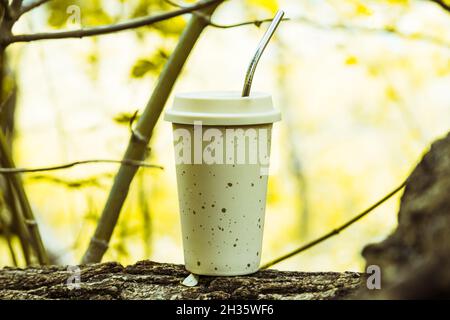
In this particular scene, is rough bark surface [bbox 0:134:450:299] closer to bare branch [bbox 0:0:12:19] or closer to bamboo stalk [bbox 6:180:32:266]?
bamboo stalk [bbox 6:180:32:266]

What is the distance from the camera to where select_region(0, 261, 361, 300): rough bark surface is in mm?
969

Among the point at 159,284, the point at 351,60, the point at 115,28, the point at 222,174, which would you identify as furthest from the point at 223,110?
the point at 351,60

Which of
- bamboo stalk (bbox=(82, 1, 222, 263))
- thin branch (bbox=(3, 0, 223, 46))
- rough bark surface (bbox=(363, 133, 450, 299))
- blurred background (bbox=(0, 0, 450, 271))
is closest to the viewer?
rough bark surface (bbox=(363, 133, 450, 299))

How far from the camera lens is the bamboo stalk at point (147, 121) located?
122cm

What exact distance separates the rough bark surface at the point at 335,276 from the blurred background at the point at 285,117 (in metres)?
0.61

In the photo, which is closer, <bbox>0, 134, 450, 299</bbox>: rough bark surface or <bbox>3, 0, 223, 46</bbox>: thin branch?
<bbox>0, 134, 450, 299</bbox>: rough bark surface

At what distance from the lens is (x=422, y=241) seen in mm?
683

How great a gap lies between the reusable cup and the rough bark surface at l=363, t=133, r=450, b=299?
0.26 m

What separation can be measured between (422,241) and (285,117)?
3.69 m

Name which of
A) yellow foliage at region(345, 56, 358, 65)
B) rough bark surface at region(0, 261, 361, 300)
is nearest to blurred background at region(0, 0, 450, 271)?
yellow foliage at region(345, 56, 358, 65)

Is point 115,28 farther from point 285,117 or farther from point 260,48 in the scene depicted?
point 285,117

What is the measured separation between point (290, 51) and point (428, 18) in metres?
1.37

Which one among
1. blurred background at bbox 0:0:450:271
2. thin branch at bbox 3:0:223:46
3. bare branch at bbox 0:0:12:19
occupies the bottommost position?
blurred background at bbox 0:0:450:271
